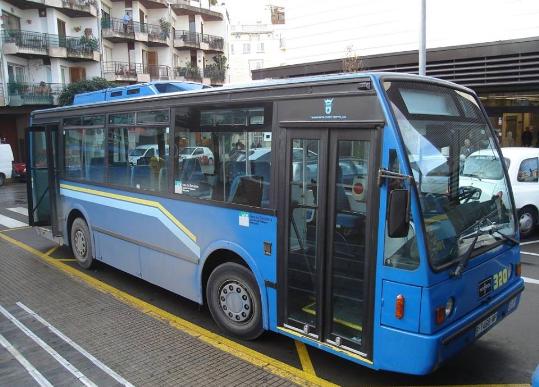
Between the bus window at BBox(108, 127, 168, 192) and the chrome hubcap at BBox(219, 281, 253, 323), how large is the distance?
152 cm

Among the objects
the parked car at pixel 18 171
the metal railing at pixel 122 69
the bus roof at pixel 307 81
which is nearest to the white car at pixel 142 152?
the bus roof at pixel 307 81

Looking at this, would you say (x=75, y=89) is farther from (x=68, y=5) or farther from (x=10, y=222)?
(x=10, y=222)

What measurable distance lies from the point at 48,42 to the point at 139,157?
30.7 metres

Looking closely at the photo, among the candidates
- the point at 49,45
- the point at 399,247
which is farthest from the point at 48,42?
the point at 399,247

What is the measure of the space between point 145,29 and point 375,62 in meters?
29.4

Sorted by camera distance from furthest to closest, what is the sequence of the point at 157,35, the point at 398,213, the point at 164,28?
the point at 164,28, the point at 157,35, the point at 398,213

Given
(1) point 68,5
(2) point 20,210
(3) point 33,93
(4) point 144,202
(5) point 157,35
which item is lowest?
(2) point 20,210

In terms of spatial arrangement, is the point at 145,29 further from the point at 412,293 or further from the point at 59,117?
the point at 412,293

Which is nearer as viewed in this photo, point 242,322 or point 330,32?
point 242,322

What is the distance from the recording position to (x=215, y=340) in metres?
5.02

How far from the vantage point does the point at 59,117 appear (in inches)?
328

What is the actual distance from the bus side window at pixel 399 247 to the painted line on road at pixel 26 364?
3.10 metres

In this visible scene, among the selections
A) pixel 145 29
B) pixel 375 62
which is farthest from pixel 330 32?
pixel 145 29

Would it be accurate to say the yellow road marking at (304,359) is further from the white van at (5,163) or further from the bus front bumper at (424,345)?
the white van at (5,163)
